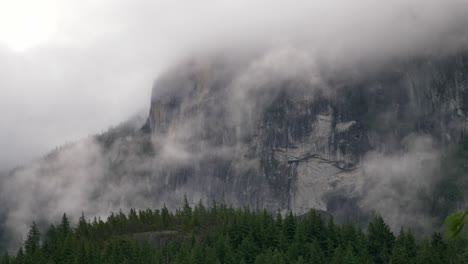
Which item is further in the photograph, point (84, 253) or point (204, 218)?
point (204, 218)

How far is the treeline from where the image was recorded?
125500mm

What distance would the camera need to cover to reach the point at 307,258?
421ft

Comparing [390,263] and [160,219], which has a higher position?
[160,219]

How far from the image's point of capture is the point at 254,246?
5320 inches

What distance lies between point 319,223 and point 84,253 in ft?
156

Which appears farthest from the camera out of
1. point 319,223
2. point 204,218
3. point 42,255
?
point 204,218

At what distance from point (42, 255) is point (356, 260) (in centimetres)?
5878

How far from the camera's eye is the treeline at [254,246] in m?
126

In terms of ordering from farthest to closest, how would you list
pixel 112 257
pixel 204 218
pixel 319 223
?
pixel 204 218 < pixel 319 223 < pixel 112 257

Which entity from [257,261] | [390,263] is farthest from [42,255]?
[390,263]

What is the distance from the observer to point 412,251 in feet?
437

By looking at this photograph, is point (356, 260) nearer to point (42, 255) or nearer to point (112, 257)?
point (112, 257)

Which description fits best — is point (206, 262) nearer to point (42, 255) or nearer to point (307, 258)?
point (307, 258)

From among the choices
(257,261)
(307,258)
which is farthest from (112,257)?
(307,258)
